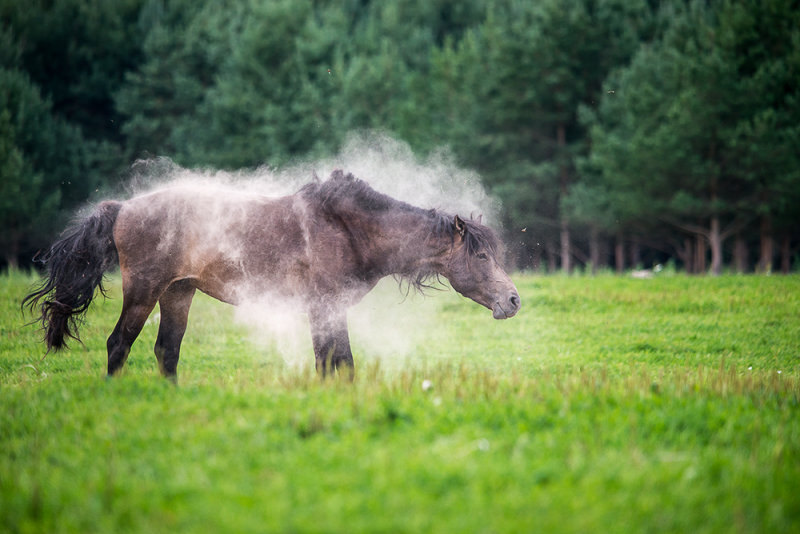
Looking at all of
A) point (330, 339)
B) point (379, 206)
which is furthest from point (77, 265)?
point (379, 206)

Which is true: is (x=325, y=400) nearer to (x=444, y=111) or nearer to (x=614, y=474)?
(x=614, y=474)

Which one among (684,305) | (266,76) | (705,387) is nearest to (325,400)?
(705,387)

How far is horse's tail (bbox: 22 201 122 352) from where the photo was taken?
8.27 m

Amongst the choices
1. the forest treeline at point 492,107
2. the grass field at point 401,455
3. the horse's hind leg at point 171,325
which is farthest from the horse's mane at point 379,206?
the forest treeline at point 492,107

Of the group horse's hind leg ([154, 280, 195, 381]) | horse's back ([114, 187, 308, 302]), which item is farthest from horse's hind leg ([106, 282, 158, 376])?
horse's hind leg ([154, 280, 195, 381])

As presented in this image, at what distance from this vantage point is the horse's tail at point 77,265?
8273 millimetres

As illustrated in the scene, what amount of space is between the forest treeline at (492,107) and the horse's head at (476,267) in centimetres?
2018

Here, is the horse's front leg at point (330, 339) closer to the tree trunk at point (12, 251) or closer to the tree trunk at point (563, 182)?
the tree trunk at point (563, 182)

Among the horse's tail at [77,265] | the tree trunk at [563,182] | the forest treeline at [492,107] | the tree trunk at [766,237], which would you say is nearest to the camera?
the horse's tail at [77,265]

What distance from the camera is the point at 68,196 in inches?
1517

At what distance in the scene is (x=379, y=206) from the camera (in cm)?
812

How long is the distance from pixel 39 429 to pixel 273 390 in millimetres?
1948

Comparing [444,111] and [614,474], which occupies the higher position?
[444,111]

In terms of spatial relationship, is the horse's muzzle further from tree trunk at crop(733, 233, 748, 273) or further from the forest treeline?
tree trunk at crop(733, 233, 748, 273)
